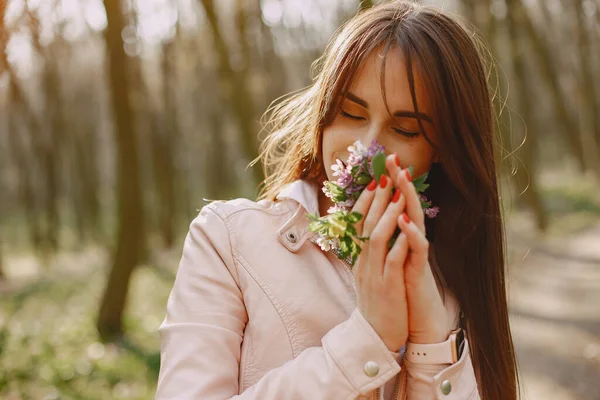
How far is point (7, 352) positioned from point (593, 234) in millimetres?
13468

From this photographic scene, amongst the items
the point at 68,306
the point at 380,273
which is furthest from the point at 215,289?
the point at 68,306

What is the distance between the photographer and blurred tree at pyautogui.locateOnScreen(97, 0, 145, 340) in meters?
7.47

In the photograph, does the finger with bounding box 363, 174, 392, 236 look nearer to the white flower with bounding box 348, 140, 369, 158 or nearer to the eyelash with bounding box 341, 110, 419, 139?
the white flower with bounding box 348, 140, 369, 158

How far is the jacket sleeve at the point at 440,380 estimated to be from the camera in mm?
1770

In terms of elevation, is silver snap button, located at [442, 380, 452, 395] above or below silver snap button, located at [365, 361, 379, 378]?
below

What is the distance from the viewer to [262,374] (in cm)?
185

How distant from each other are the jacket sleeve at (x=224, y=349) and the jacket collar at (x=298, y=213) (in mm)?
188

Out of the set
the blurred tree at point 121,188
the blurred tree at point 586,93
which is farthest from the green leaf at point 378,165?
the blurred tree at point 586,93

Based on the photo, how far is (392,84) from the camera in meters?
1.96

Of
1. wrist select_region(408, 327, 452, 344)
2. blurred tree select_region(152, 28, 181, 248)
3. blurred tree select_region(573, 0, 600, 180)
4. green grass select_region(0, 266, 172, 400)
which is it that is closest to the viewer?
wrist select_region(408, 327, 452, 344)

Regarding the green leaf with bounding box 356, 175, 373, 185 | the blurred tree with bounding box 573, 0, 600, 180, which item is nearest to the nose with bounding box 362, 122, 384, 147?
the green leaf with bounding box 356, 175, 373, 185

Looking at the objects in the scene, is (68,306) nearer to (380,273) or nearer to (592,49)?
(380,273)

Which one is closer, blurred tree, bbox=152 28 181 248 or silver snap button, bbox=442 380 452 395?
silver snap button, bbox=442 380 452 395

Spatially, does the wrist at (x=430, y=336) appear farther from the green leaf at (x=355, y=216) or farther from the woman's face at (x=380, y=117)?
the woman's face at (x=380, y=117)
